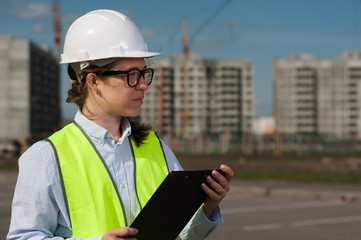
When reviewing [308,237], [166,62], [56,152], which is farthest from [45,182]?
[166,62]

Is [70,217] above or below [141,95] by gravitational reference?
below

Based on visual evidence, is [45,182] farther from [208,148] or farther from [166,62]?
[166,62]

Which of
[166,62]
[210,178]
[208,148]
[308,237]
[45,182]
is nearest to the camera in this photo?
[45,182]

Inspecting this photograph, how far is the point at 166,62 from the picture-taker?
526 ft

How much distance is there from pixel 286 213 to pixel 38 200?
10.5 metres

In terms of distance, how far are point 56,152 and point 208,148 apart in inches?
1806

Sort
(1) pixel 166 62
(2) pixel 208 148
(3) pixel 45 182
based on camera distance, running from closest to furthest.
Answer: (3) pixel 45 182 < (2) pixel 208 148 < (1) pixel 166 62

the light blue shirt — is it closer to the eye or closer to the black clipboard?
the black clipboard

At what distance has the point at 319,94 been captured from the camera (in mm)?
165750

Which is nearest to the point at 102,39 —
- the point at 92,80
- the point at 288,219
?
the point at 92,80

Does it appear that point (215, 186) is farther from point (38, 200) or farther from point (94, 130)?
point (38, 200)

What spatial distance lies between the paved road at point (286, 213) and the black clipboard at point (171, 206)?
22.3 feet

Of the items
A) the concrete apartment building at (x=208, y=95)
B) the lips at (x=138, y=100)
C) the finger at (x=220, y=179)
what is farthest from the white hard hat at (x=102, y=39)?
the concrete apartment building at (x=208, y=95)

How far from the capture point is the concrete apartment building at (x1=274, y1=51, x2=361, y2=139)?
6388 inches
